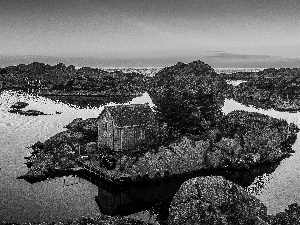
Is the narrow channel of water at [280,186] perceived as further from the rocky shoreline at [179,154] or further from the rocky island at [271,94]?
the rocky island at [271,94]

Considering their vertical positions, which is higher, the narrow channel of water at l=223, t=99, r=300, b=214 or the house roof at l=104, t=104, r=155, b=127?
the house roof at l=104, t=104, r=155, b=127

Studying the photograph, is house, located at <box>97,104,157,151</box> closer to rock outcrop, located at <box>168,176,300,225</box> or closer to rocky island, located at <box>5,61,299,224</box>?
rocky island, located at <box>5,61,299,224</box>

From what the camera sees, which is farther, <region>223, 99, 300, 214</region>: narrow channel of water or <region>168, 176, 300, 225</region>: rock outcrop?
<region>223, 99, 300, 214</region>: narrow channel of water

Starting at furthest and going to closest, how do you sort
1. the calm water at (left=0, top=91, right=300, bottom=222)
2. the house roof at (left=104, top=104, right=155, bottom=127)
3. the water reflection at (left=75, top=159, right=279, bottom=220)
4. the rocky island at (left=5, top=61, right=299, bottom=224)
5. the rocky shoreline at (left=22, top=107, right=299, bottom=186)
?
the house roof at (left=104, top=104, right=155, bottom=127), the rocky island at (left=5, top=61, right=299, bottom=224), the rocky shoreline at (left=22, top=107, right=299, bottom=186), the water reflection at (left=75, top=159, right=279, bottom=220), the calm water at (left=0, top=91, right=300, bottom=222)

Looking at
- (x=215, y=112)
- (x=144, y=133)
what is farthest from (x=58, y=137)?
(x=215, y=112)

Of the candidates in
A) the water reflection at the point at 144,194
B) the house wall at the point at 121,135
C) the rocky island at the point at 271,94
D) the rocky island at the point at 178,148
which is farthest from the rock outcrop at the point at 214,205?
the rocky island at the point at 271,94

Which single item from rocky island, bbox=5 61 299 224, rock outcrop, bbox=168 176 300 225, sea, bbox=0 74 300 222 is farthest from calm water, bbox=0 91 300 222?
rock outcrop, bbox=168 176 300 225

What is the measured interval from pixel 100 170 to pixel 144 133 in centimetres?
855

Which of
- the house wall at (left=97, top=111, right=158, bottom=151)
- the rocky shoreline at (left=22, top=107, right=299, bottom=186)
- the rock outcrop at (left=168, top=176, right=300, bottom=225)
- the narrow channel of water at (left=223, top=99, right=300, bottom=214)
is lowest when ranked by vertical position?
the narrow channel of water at (left=223, top=99, right=300, bottom=214)

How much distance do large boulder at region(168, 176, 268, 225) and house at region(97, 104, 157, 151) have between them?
24.4 m

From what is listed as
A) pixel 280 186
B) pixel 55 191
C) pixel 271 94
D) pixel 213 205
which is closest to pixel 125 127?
pixel 55 191

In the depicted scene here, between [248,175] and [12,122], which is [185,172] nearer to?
[248,175]

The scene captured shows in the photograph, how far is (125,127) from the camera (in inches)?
1796

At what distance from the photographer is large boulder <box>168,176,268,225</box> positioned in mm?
20438
